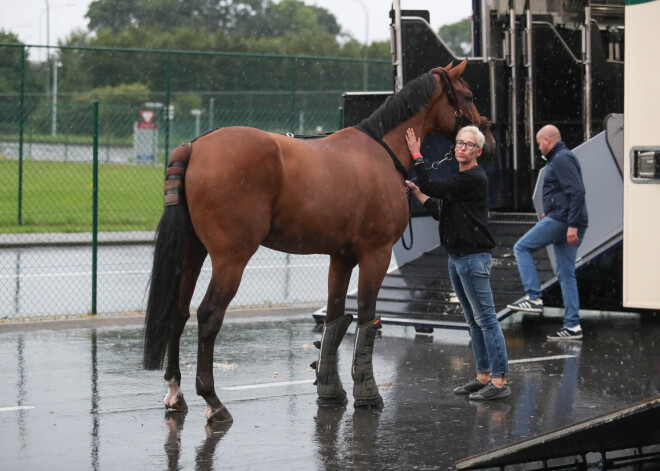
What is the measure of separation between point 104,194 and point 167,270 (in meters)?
16.3

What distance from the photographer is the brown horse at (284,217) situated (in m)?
6.86

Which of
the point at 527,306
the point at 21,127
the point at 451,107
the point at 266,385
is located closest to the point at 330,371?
the point at 266,385

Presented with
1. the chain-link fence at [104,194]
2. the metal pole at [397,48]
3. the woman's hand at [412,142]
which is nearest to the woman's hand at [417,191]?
the woman's hand at [412,142]

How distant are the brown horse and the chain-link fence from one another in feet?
13.8

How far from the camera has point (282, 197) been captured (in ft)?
23.1

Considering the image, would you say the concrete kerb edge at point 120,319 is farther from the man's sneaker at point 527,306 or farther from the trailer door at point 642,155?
the trailer door at point 642,155

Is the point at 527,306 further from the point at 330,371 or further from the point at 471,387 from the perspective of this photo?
the point at 330,371

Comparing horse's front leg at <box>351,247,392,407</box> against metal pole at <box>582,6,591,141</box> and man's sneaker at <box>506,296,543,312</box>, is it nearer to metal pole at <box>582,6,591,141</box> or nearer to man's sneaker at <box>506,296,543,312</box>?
man's sneaker at <box>506,296,543,312</box>

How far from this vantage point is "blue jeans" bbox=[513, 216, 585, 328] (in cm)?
1012

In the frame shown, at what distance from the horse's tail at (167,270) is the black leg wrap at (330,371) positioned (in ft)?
3.98

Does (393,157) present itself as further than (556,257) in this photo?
No

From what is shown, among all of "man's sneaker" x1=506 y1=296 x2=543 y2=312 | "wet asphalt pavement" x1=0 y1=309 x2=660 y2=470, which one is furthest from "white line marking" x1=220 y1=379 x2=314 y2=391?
"man's sneaker" x1=506 y1=296 x2=543 y2=312

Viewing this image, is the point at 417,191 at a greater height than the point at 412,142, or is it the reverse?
the point at 412,142

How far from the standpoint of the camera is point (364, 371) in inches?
294
